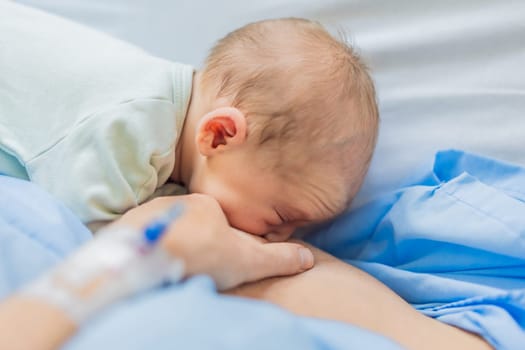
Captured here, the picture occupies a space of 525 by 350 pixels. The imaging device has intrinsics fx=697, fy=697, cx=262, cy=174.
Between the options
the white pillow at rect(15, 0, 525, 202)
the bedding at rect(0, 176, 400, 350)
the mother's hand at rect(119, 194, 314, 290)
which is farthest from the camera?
the white pillow at rect(15, 0, 525, 202)

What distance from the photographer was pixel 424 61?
1.18 m

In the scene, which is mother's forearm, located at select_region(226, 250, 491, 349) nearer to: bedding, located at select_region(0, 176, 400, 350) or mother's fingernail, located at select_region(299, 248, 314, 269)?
mother's fingernail, located at select_region(299, 248, 314, 269)

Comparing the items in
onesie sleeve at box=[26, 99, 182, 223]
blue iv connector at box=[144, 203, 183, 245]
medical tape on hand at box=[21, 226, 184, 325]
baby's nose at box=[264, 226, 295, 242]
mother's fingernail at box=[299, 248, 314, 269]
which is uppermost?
blue iv connector at box=[144, 203, 183, 245]

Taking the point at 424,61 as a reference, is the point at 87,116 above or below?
below

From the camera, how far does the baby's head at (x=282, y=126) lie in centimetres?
92

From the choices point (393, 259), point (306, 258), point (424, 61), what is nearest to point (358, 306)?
point (306, 258)

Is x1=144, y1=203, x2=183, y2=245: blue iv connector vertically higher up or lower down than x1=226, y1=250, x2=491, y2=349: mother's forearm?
higher up

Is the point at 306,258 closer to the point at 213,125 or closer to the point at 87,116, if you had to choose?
the point at 213,125

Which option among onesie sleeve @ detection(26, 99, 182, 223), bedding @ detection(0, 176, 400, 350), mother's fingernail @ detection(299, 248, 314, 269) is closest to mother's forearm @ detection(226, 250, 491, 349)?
mother's fingernail @ detection(299, 248, 314, 269)

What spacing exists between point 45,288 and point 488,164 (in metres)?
0.71

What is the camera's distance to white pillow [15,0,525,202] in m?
1.11

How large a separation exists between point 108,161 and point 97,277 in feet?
1.25

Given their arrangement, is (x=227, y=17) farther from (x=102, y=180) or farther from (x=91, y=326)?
(x=91, y=326)

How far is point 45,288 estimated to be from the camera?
0.58m
